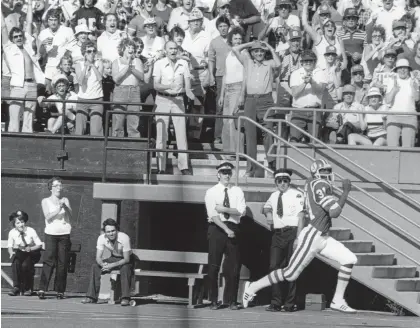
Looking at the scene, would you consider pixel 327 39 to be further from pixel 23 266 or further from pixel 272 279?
pixel 23 266

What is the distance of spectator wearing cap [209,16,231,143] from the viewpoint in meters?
15.3

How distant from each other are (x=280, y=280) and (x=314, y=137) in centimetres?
225

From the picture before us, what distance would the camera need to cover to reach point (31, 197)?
15.4 meters

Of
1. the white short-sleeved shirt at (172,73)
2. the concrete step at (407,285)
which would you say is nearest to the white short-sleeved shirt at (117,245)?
the white short-sleeved shirt at (172,73)

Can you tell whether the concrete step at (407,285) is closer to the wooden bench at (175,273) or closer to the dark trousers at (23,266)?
the wooden bench at (175,273)

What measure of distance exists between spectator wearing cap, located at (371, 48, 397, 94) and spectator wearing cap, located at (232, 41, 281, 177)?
4.84ft

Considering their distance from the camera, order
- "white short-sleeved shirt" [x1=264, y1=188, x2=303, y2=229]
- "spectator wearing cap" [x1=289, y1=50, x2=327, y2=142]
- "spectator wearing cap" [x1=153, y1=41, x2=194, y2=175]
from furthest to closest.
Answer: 1. "spectator wearing cap" [x1=153, y1=41, x2=194, y2=175]
2. "spectator wearing cap" [x1=289, y1=50, x2=327, y2=142]
3. "white short-sleeved shirt" [x1=264, y1=188, x2=303, y2=229]

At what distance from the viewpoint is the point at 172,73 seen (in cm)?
1469

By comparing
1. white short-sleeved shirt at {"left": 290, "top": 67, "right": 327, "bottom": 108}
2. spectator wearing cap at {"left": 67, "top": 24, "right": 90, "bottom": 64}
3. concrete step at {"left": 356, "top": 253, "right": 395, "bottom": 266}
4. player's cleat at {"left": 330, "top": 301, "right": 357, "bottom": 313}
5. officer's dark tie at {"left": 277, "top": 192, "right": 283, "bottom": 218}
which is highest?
spectator wearing cap at {"left": 67, "top": 24, "right": 90, "bottom": 64}

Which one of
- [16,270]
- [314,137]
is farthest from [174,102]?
[16,270]

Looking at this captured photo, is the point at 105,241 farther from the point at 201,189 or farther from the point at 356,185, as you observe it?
the point at 356,185

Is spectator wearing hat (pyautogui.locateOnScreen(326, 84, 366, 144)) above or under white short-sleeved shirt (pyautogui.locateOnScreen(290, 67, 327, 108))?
under

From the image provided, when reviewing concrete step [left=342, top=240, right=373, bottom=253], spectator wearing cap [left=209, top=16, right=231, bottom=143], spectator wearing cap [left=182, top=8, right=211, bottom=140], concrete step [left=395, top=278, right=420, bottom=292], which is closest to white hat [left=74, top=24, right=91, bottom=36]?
spectator wearing cap [left=182, top=8, right=211, bottom=140]

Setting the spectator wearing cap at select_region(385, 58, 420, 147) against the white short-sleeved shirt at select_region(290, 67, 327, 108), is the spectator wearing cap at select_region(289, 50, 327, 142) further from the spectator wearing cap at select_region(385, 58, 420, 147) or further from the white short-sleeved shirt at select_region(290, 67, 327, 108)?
the spectator wearing cap at select_region(385, 58, 420, 147)
